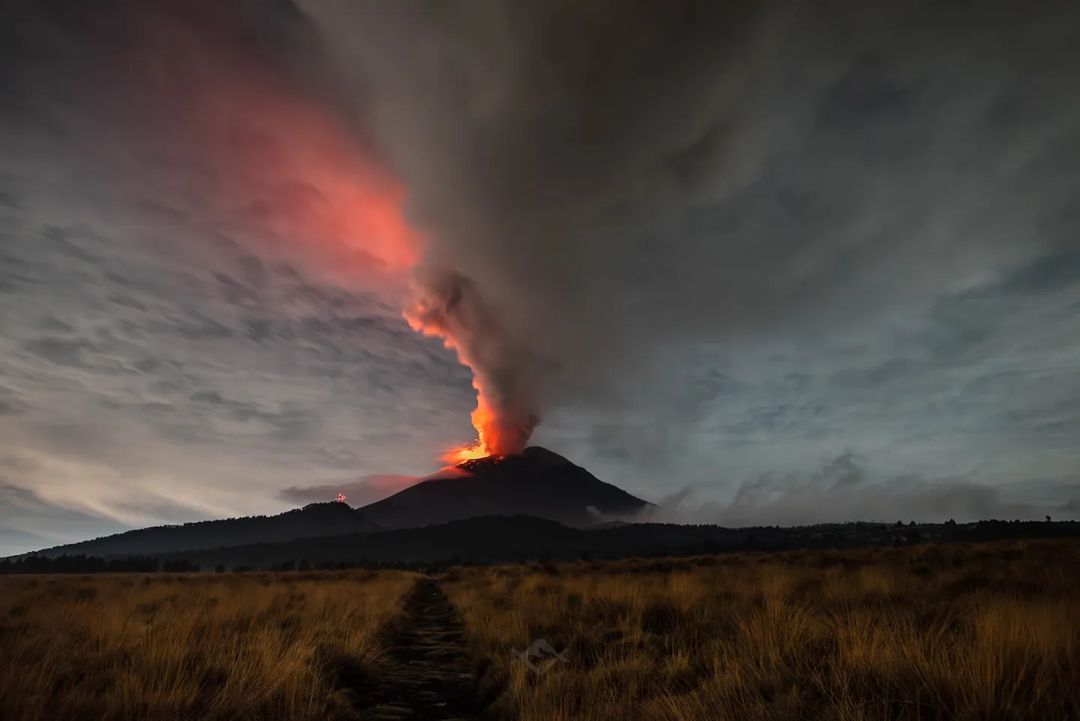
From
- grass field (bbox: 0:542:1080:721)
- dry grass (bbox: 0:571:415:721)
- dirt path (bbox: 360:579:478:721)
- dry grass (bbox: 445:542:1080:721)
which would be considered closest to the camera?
dry grass (bbox: 445:542:1080:721)

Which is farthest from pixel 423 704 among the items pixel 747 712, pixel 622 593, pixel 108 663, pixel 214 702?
pixel 622 593

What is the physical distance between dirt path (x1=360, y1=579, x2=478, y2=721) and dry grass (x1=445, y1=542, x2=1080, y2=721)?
0.43m

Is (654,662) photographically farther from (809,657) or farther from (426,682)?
(426,682)

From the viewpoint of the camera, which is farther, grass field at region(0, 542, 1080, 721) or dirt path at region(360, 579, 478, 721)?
dirt path at region(360, 579, 478, 721)

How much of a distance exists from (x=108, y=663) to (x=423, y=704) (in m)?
3.45

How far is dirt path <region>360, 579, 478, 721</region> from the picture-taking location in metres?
6.16

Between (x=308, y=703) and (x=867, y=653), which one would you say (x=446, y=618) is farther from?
(x=867, y=653)

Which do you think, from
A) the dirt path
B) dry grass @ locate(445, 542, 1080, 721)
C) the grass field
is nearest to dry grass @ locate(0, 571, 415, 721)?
the grass field

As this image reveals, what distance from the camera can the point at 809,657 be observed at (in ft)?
15.8

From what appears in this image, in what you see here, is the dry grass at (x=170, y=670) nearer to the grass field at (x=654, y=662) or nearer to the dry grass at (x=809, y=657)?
the grass field at (x=654, y=662)

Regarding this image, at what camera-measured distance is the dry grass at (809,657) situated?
3.43 m

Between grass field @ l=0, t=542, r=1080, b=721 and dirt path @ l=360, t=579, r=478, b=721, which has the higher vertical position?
grass field @ l=0, t=542, r=1080, b=721

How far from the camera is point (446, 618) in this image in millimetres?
16484

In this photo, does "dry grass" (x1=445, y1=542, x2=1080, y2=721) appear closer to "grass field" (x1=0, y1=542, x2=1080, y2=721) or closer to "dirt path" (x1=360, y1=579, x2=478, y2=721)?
"grass field" (x1=0, y1=542, x2=1080, y2=721)
